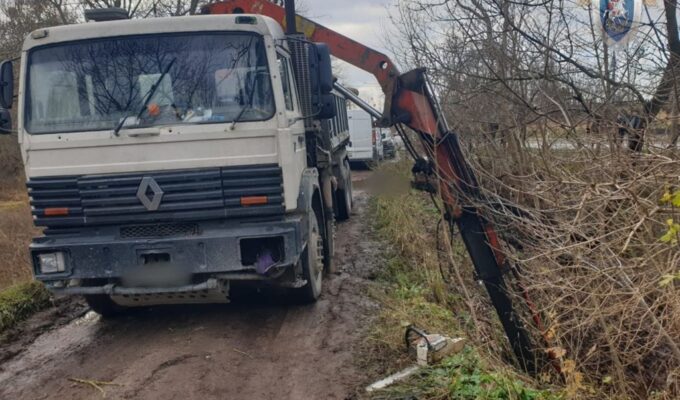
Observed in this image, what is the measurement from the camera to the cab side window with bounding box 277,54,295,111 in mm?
5629

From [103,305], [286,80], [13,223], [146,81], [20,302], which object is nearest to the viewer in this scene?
[146,81]

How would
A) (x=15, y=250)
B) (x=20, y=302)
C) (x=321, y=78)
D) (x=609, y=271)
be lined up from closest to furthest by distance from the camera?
(x=609, y=271)
(x=321, y=78)
(x=20, y=302)
(x=15, y=250)

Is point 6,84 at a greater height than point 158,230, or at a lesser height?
greater

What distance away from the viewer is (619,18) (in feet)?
17.2

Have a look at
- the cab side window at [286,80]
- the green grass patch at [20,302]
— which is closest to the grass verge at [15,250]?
the green grass patch at [20,302]

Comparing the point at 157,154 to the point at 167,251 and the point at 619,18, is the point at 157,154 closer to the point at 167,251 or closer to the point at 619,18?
the point at 167,251

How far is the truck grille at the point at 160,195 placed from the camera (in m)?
5.21

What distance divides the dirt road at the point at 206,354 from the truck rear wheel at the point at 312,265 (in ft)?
0.46

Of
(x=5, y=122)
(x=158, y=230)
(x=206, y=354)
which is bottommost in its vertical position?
(x=206, y=354)

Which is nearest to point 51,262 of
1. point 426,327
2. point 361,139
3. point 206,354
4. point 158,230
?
point 158,230

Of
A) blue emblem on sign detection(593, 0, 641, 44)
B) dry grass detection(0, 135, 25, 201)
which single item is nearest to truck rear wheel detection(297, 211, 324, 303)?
blue emblem on sign detection(593, 0, 641, 44)

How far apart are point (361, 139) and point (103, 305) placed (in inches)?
684

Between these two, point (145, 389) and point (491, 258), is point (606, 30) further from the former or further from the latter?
point (145, 389)

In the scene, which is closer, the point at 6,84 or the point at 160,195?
the point at 160,195
